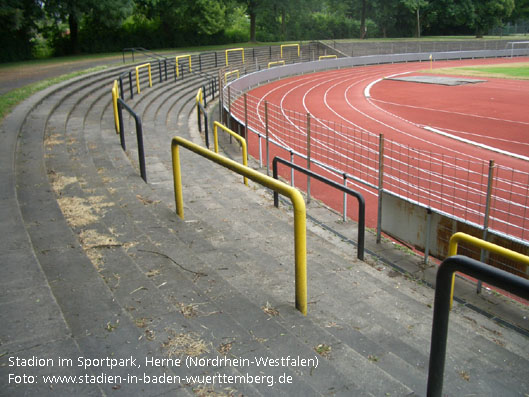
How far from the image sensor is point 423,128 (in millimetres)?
18656

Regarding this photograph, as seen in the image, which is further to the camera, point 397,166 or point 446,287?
point 397,166

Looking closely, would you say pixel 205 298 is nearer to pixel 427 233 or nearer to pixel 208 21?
pixel 427 233

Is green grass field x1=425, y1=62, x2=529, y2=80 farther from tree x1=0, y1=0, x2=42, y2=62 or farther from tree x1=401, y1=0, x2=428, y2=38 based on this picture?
tree x1=0, y1=0, x2=42, y2=62

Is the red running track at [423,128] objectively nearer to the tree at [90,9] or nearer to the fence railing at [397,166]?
the fence railing at [397,166]

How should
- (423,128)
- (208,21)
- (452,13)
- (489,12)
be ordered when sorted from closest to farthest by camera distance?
(423,128), (208,21), (452,13), (489,12)

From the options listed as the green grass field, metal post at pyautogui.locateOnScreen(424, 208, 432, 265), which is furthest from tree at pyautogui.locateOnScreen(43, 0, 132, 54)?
metal post at pyautogui.locateOnScreen(424, 208, 432, 265)

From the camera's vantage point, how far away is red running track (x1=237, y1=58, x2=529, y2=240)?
10086 mm

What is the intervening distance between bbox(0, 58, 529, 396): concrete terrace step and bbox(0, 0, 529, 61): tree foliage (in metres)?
26.6

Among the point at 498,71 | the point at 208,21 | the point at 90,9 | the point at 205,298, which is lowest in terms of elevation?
the point at 498,71

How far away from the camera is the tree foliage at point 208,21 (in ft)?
112

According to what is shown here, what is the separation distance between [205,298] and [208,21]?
43345 mm

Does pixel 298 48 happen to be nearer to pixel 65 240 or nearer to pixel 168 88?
pixel 168 88

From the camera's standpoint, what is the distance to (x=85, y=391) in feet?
9.16

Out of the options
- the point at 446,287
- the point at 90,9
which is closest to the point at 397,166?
the point at 446,287
